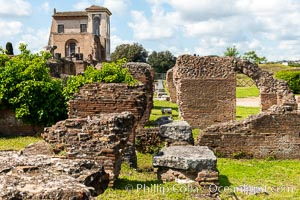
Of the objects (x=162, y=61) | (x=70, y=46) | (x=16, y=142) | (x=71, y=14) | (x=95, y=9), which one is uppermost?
(x=95, y=9)

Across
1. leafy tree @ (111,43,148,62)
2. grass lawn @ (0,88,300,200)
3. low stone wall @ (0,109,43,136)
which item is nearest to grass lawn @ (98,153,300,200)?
grass lawn @ (0,88,300,200)

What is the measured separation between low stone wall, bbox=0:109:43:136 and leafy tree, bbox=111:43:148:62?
5097cm

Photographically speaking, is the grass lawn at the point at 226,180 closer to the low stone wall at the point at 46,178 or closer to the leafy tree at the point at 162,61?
the low stone wall at the point at 46,178

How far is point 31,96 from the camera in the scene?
13.4m

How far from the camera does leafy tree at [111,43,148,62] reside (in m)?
64.6

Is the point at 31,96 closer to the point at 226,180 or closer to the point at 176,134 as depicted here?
the point at 176,134

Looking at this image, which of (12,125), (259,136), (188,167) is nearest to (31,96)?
(12,125)

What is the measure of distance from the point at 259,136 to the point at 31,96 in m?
6.76

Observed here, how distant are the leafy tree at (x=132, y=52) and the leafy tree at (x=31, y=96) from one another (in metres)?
50.4

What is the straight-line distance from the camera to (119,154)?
7.00 meters

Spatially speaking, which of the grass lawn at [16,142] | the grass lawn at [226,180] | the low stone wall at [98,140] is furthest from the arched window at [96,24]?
the low stone wall at [98,140]

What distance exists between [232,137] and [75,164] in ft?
24.7

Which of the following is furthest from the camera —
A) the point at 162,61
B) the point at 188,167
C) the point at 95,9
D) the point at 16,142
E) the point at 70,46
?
the point at 95,9

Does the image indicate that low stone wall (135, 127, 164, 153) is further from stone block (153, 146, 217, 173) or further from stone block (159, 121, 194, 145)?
stone block (153, 146, 217, 173)
